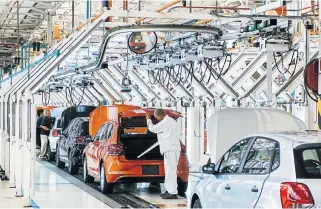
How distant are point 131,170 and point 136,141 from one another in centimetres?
75

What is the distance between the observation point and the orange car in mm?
12273

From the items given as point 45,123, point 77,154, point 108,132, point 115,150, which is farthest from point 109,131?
point 45,123

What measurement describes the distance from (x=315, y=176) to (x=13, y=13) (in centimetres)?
2117

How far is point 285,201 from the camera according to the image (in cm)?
582

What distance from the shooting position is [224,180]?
7.23m

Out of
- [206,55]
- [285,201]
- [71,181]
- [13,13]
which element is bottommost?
[71,181]

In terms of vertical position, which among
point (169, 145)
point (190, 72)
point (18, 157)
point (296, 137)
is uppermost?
point (190, 72)

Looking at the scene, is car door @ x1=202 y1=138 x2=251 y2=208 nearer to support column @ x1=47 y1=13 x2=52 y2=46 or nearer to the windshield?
the windshield

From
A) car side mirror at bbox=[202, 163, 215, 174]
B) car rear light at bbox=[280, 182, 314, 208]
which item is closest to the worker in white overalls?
car side mirror at bbox=[202, 163, 215, 174]

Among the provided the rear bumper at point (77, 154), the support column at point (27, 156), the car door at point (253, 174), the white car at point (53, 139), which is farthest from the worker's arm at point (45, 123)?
the car door at point (253, 174)

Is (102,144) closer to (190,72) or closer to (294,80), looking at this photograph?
(294,80)

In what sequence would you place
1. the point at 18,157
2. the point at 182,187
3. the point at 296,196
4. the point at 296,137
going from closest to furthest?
the point at 296,196, the point at 296,137, the point at 18,157, the point at 182,187

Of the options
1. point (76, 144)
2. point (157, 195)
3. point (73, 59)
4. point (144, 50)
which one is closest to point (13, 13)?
point (73, 59)

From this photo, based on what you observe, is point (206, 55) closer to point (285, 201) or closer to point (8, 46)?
point (285, 201)
